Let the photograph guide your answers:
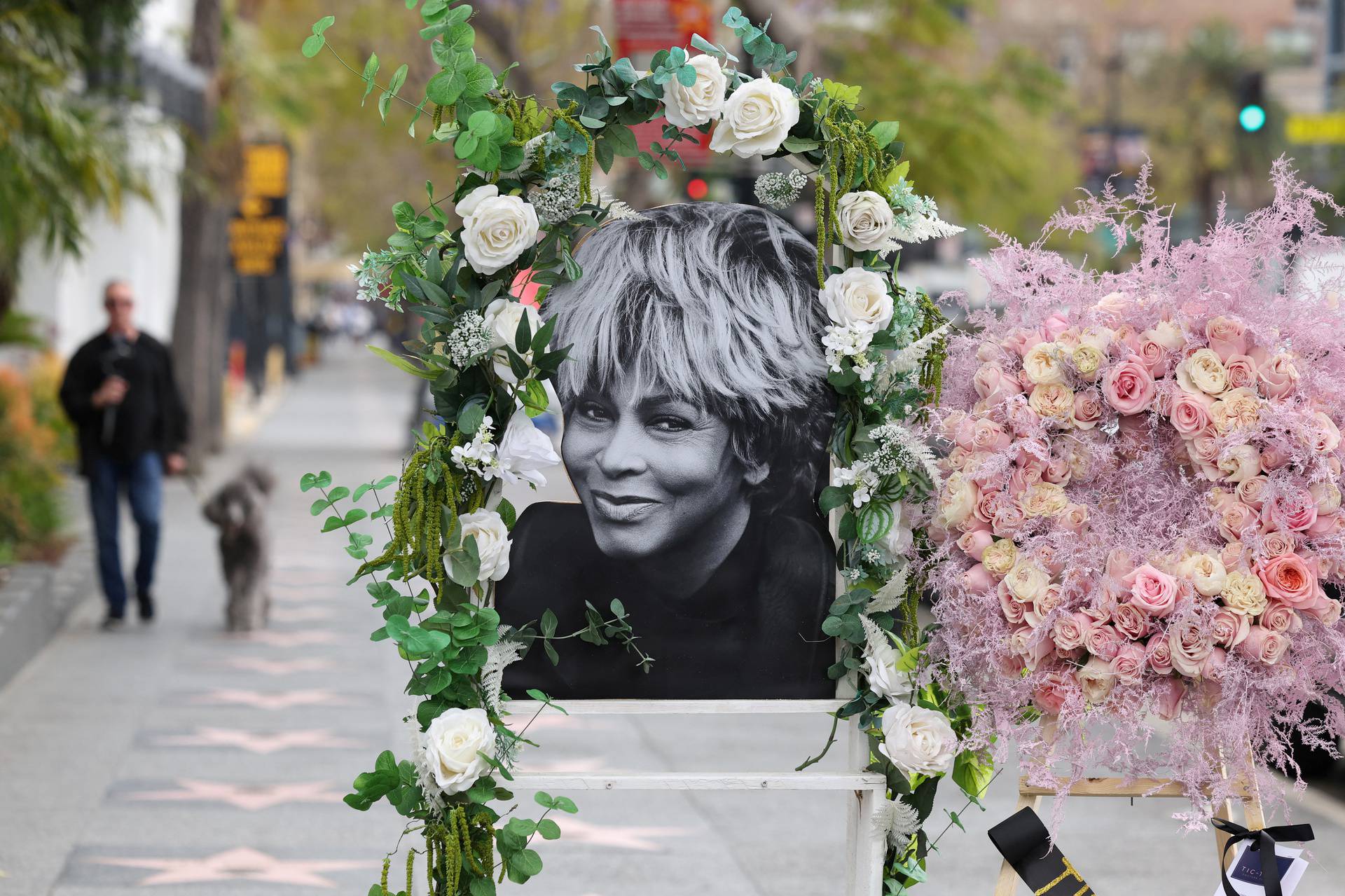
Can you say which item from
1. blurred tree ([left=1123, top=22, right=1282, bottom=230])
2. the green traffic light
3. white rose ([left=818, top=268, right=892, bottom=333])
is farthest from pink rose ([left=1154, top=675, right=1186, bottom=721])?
blurred tree ([left=1123, top=22, right=1282, bottom=230])

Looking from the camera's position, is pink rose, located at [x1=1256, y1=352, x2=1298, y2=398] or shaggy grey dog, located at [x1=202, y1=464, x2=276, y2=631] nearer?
pink rose, located at [x1=1256, y1=352, x2=1298, y2=398]

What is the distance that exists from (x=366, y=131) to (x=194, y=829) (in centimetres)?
3230

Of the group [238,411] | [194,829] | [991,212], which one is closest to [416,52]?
[991,212]

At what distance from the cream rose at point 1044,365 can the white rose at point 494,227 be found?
123cm

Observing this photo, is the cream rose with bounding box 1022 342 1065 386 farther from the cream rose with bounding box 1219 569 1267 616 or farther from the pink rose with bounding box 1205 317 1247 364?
the cream rose with bounding box 1219 569 1267 616

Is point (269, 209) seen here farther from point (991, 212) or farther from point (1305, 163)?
point (1305, 163)

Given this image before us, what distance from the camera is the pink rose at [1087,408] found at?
13.5 feet

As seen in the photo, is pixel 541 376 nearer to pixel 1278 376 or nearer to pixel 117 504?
pixel 1278 376

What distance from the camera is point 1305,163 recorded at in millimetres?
18812

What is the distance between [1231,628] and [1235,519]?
256 mm

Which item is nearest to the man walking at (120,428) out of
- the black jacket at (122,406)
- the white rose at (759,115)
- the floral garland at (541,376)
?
the black jacket at (122,406)

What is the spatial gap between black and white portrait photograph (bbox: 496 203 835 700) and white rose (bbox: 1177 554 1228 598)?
0.89m

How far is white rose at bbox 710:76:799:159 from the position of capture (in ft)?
13.8

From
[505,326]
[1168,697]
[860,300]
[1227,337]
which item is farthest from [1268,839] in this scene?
[505,326]
